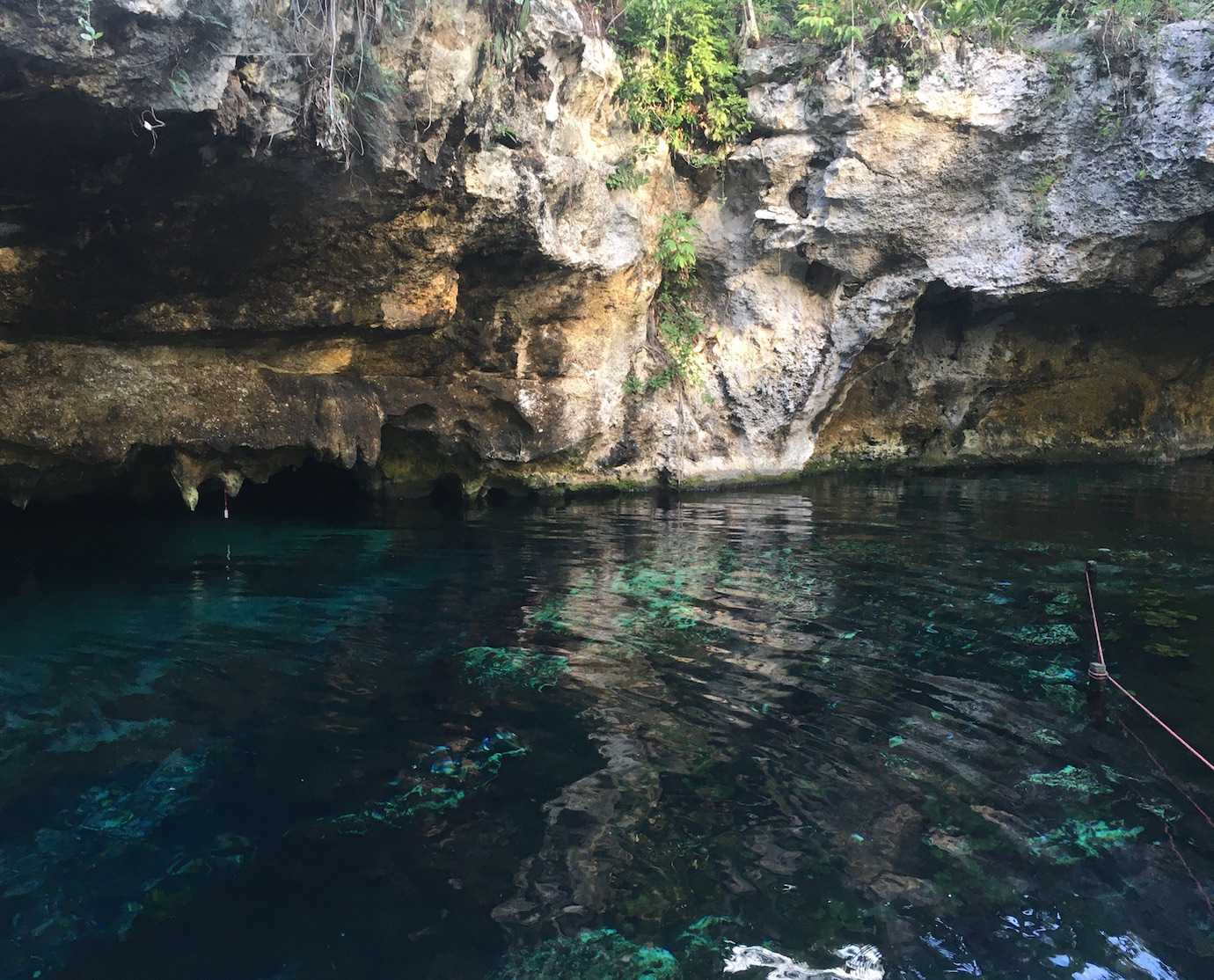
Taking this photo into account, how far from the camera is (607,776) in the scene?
4133 millimetres

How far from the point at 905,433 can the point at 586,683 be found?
1317 centimetres

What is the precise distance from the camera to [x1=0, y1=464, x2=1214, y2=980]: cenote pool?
3014mm

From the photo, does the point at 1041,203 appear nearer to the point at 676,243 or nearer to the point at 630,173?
the point at 676,243

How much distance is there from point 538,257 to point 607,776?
25.6ft

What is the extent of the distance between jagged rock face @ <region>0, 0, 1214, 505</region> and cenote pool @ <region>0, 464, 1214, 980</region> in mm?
2818

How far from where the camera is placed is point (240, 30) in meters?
6.29

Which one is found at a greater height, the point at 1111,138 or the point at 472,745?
the point at 1111,138

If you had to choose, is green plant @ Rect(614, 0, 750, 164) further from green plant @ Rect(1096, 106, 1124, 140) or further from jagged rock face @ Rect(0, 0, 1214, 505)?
green plant @ Rect(1096, 106, 1124, 140)

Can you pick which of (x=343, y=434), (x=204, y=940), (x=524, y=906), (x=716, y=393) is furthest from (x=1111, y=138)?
(x=204, y=940)

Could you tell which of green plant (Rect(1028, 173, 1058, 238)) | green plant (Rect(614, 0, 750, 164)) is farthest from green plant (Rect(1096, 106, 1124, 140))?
green plant (Rect(614, 0, 750, 164))

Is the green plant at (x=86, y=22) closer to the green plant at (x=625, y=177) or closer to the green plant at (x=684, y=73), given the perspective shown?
Result: the green plant at (x=625, y=177)

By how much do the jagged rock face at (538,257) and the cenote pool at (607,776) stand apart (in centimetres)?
282

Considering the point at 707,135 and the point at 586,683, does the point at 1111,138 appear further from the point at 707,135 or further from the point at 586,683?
the point at 586,683

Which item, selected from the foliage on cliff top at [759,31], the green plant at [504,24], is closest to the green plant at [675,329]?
the foliage on cliff top at [759,31]
